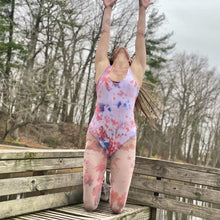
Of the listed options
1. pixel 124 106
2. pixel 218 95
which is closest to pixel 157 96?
pixel 124 106

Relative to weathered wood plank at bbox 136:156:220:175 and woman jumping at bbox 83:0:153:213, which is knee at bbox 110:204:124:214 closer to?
woman jumping at bbox 83:0:153:213

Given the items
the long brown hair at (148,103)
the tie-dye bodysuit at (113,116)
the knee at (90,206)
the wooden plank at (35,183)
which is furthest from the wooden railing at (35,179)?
the long brown hair at (148,103)

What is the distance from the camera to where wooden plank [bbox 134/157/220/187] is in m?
3.04

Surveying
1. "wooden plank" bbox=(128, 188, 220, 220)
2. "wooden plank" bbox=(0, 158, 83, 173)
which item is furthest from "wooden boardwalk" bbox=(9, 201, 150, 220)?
"wooden plank" bbox=(0, 158, 83, 173)

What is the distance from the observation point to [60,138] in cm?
1820

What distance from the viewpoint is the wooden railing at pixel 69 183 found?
7.50ft

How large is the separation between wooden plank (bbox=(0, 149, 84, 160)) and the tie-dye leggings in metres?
0.36

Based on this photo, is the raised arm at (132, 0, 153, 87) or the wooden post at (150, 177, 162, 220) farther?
the wooden post at (150, 177, 162, 220)

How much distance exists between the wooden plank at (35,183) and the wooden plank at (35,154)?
0.18 m

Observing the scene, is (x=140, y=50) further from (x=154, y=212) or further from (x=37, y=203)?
(x=154, y=212)

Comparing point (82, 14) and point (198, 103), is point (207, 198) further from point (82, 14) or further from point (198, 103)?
point (198, 103)

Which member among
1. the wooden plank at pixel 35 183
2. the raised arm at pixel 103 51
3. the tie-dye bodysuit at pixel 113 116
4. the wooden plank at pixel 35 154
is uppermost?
the raised arm at pixel 103 51

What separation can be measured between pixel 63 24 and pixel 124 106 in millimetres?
14986

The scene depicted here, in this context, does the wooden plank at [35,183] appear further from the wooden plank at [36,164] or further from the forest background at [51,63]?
the forest background at [51,63]
